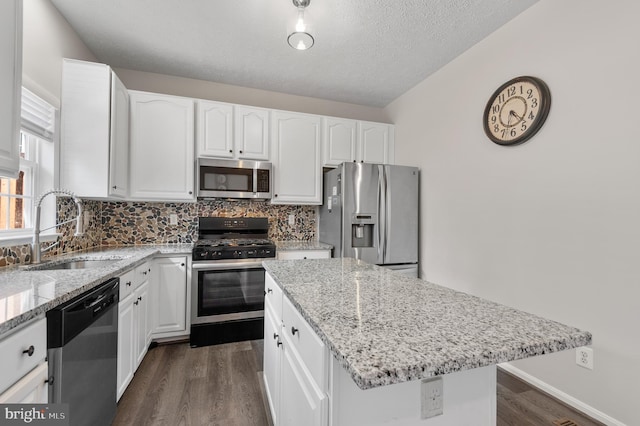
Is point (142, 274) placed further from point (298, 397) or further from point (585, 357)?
point (585, 357)

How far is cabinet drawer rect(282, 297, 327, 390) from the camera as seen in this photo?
2.66ft

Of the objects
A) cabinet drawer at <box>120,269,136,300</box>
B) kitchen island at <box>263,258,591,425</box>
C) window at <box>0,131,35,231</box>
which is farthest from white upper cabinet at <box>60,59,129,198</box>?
kitchen island at <box>263,258,591,425</box>

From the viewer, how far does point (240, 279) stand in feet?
8.85

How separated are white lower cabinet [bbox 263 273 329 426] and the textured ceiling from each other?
6.60ft

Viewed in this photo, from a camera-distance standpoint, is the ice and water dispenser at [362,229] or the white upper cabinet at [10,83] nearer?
the white upper cabinet at [10,83]

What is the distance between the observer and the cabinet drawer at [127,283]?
174 centimetres

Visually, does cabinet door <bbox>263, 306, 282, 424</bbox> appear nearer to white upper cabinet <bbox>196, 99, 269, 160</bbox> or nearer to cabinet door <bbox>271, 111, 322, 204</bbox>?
cabinet door <bbox>271, 111, 322, 204</bbox>

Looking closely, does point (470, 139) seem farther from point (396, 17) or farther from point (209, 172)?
point (209, 172)

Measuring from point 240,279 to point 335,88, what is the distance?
7.94 ft

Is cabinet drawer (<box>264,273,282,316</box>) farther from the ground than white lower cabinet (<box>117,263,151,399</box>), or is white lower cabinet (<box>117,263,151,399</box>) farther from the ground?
cabinet drawer (<box>264,273,282,316</box>)

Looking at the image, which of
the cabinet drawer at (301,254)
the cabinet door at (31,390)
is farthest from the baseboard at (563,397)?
the cabinet door at (31,390)

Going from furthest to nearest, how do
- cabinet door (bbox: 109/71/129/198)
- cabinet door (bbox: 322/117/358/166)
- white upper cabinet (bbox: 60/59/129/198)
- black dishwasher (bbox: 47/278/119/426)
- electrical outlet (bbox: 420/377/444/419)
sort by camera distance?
cabinet door (bbox: 322/117/358/166), cabinet door (bbox: 109/71/129/198), white upper cabinet (bbox: 60/59/129/198), black dishwasher (bbox: 47/278/119/426), electrical outlet (bbox: 420/377/444/419)

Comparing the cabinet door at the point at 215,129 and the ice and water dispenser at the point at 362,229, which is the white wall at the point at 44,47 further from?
the ice and water dispenser at the point at 362,229

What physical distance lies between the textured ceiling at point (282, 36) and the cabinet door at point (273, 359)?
2158 millimetres
